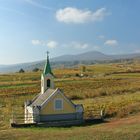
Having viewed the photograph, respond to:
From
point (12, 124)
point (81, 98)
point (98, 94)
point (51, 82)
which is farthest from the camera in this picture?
point (98, 94)

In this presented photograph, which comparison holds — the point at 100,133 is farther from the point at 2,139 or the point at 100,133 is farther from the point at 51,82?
the point at 51,82

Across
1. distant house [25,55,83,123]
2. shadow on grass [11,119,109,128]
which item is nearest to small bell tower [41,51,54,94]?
distant house [25,55,83,123]

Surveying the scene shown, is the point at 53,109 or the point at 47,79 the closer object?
the point at 53,109

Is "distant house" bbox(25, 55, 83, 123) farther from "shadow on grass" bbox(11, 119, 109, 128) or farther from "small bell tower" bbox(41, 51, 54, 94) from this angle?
"small bell tower" bbox(41, 51, 54, 94)

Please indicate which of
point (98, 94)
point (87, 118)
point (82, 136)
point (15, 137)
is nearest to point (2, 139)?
point (15, 137)

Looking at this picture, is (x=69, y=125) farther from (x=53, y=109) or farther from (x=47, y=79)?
(x=47, y=79)

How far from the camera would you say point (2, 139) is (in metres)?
23.4

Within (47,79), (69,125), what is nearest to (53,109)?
(69,125)

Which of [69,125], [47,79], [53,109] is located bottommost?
[69,125]

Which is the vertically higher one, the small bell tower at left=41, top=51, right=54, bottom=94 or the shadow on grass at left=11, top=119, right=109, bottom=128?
the small bell tower at left=41, top=51, right=54, bottom=94

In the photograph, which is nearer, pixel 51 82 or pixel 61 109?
pixel 61 109

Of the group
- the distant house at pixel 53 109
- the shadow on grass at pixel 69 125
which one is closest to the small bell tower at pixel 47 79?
the distant house at pixel 53 109

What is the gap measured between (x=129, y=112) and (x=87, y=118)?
4476 millimetres

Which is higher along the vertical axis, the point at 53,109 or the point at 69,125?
the point at 53,109
